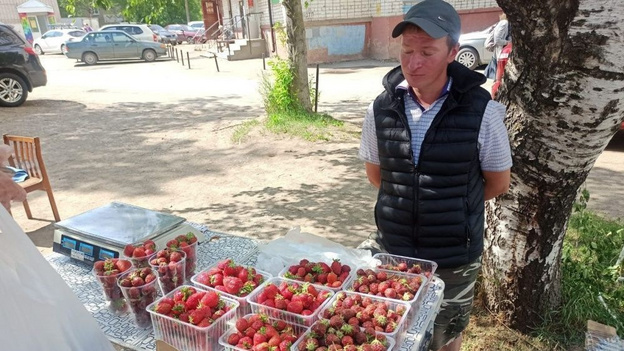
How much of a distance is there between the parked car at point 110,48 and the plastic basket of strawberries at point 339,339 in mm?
21121

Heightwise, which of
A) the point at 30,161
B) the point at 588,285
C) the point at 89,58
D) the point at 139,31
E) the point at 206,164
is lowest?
the point at 206,164

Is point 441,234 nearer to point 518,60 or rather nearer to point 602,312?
point 518,60

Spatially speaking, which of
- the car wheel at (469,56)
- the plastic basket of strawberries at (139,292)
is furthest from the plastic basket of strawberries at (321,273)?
the car wheel at (469,56)

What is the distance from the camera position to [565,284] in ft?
9.44

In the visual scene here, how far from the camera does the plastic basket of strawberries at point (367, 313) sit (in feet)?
4.65

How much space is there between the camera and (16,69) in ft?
31.5

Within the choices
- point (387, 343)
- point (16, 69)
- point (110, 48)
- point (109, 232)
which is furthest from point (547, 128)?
point (110, 48)

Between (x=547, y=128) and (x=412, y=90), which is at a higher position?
(x=412, y=90)

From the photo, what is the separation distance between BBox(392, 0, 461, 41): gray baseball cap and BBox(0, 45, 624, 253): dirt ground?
8.50 feet

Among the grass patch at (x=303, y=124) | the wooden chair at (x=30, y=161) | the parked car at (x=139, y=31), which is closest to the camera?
the wooden chair at (x=30, y=161)

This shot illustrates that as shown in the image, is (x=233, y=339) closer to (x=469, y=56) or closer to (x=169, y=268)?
(x=169, y=268)

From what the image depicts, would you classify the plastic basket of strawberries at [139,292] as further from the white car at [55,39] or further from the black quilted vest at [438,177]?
the white car at [55,39]

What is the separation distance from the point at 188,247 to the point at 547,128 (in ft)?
5.87

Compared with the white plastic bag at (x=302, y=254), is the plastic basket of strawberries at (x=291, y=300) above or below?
above
